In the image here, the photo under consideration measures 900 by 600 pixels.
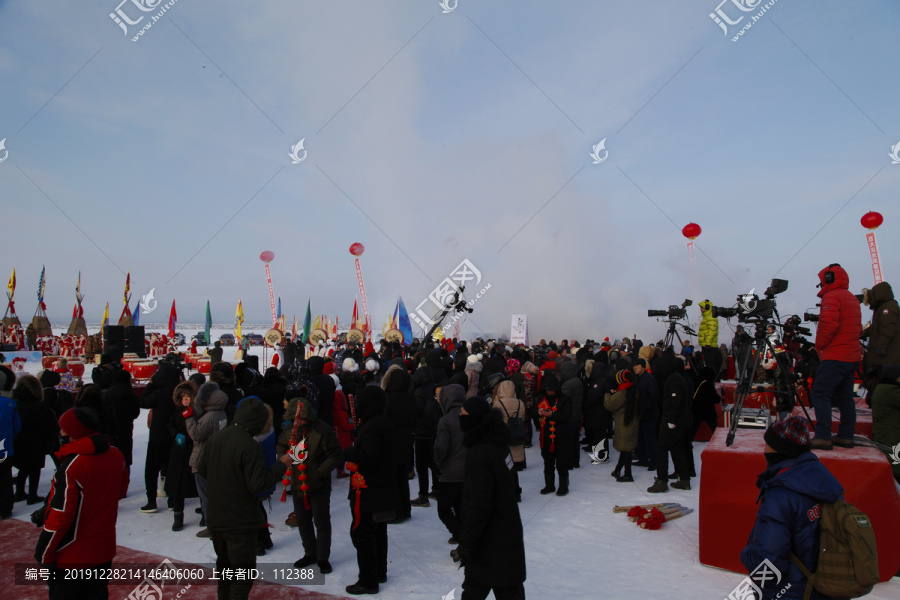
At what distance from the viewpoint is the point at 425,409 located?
7.52 m

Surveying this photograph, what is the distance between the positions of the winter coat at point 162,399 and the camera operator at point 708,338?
9.11m

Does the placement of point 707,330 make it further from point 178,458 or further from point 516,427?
point 178,458

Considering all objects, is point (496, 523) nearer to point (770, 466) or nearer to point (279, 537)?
point (770, 466)

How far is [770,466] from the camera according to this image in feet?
9.37

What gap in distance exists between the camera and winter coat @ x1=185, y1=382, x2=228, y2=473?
5703 millimetres

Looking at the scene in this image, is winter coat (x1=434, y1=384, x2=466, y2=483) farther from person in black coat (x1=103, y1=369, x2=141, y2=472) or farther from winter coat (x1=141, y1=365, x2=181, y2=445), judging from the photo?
person in black coat (x1=103, y1=369, x2=141, y2=472)

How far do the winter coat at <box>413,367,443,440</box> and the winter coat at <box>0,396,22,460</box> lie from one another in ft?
16.2

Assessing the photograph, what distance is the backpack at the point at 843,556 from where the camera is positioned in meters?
2.49

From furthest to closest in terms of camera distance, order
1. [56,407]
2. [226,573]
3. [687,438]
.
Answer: [687,438], [56,407], [226,573]

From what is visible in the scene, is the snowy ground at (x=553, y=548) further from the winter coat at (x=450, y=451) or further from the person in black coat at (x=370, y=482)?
the winter coat at (x=450, y=451)

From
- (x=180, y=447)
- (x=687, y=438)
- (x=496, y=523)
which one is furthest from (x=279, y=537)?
(x=687, y=438)

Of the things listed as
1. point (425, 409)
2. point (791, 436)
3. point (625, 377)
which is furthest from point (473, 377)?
point (791, 436)

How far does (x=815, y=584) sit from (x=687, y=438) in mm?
6006

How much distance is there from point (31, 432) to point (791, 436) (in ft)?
26.8
